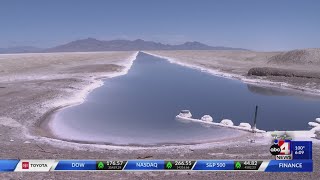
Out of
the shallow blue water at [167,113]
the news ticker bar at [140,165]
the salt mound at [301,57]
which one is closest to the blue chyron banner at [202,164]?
the news ticker bar at [140,165]

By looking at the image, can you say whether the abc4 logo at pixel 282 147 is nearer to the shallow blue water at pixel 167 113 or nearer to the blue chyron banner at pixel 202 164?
the blue chyron banner at pixel 202 164

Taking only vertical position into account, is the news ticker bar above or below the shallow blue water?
above

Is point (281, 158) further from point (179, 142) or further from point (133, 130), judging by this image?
point (133, 130)

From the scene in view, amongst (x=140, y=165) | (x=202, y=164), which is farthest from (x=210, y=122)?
(x=140, y=165)

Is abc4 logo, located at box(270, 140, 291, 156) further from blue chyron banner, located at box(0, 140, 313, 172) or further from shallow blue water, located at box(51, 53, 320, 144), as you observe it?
shallow blue water, located at box(51, 53, 320, 144)

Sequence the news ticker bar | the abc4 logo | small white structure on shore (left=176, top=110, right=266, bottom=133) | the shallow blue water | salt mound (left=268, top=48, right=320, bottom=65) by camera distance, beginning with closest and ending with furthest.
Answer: the abc4 logo
the news ticker bar
the shallow blue water
small white structure on shore (left=176, top=110, right=266, bottom=133)
salt mound (left=268, top=48, right=320, bottom=65)

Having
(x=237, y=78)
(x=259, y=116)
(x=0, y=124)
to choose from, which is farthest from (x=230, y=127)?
(x=237, y=78)

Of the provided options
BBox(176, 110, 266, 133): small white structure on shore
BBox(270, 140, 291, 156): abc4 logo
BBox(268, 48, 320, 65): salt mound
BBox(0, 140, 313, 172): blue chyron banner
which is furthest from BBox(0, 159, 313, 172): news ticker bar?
BBox(268, 48, 320, 65): salt mound

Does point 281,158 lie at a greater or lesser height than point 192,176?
greater
